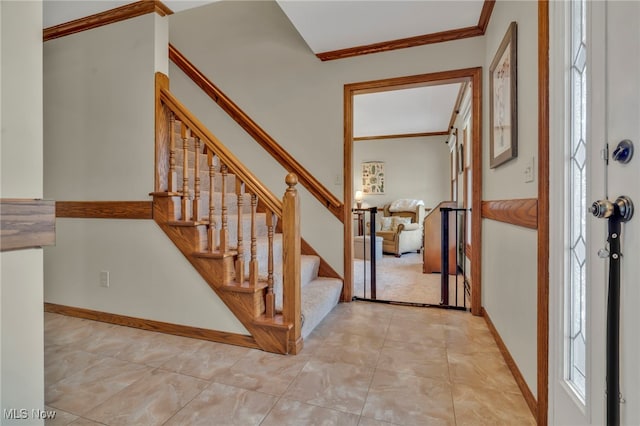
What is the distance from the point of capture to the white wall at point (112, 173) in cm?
222

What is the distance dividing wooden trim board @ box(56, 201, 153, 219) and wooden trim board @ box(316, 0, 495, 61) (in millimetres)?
2079

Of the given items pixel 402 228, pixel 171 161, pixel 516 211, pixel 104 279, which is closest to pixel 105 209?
pixel 104 279

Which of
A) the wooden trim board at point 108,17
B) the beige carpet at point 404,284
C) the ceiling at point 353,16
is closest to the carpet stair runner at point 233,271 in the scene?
the beige carpet at point 404,284

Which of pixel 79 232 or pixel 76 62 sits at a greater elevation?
pixel 76 62

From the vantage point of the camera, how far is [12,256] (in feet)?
3.02

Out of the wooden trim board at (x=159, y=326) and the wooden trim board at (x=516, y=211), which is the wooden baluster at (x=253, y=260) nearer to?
Result: the wooden trim board at (x=159, y=326)

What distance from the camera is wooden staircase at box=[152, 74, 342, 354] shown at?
6.38 ft

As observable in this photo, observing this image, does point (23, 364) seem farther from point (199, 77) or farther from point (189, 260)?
point (199, 77)

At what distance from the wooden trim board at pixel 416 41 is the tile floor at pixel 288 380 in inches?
93.4

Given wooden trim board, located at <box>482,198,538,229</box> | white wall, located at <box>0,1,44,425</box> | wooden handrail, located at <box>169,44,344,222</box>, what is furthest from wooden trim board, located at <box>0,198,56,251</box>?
wooden handrail, located at <box>169,44,344,222</box>
